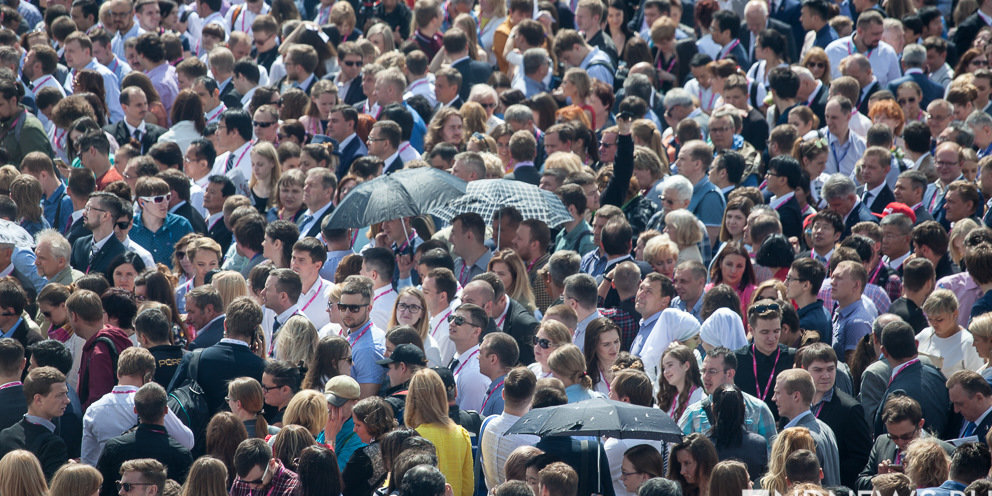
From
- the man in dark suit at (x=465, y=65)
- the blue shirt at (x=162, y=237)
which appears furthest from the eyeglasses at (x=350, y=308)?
the man in dark suit at (x=465, y=65)

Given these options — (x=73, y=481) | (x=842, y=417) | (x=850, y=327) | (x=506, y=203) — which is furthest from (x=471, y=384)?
(x=73, y=481)

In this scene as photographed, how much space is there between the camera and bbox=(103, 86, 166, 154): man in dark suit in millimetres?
12945

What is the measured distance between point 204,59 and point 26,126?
407 cm

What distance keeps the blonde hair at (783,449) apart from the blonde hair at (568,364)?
1.31 metres

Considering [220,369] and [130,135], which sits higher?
[220,369]

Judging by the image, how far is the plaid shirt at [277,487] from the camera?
21.8 ft

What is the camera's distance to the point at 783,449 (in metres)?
6.84

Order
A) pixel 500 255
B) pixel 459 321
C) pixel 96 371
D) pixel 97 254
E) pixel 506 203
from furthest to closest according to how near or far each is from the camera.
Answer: pixel 97 254 < pixel 506 203 < pixel 500 255 < pixel 459 321 < pixel 96 371

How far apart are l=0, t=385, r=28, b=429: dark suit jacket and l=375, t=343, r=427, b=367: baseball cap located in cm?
205

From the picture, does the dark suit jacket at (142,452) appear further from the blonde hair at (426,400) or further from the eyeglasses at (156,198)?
the eyeglasses at (156,198)

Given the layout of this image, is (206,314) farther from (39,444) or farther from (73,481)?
(73,481)

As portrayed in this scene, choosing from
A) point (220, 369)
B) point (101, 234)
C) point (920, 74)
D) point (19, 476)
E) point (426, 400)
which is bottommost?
point (101, 234)

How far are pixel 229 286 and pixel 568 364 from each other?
8.64 ft

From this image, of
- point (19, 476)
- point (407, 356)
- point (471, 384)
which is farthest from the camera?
point (471, 384)
